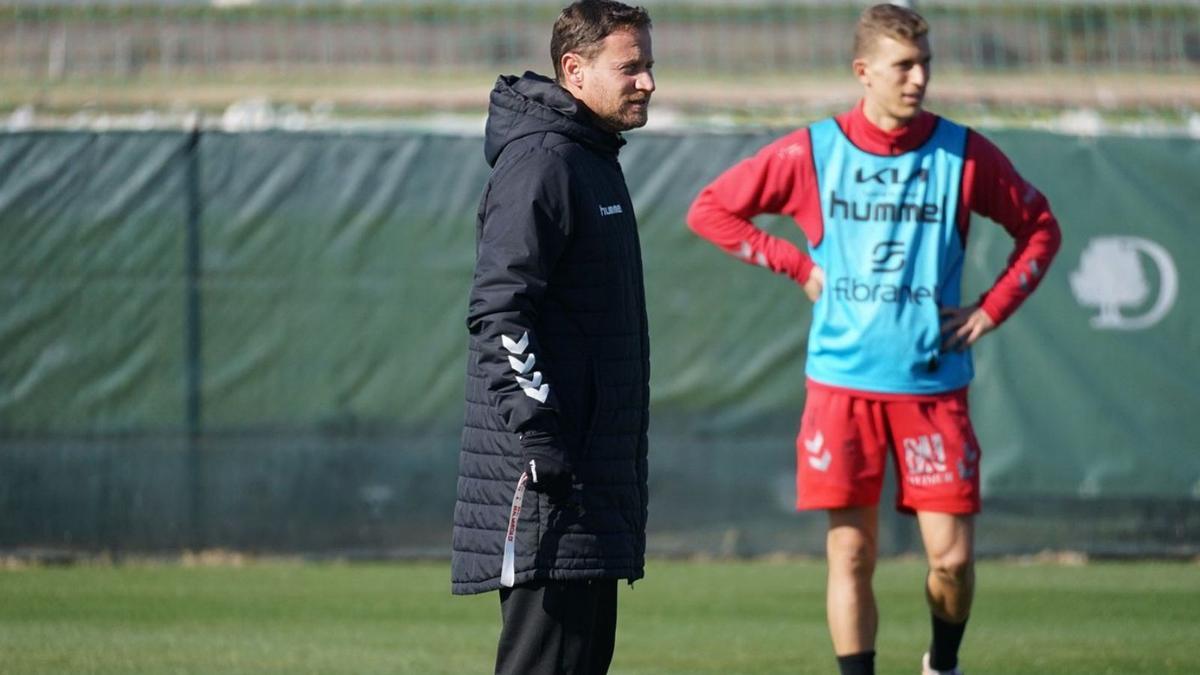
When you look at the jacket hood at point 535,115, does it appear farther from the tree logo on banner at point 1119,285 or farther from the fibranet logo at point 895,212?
the tree logo on banner at point 1119,285

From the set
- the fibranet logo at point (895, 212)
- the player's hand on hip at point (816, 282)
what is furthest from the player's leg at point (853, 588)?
the fibranet logo at point (895, 212)

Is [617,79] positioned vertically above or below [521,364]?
above

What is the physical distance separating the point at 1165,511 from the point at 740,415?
241 centimetres

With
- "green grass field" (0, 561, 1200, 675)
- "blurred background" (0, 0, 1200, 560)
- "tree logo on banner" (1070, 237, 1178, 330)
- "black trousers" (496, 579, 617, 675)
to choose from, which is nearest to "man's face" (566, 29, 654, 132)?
"black trousers" (496, 579, 617, 675)

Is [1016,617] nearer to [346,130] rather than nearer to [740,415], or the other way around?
[740,415]

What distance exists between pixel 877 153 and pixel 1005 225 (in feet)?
1.87

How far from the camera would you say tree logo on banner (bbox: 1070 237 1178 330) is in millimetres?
10375

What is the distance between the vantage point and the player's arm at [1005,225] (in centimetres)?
637

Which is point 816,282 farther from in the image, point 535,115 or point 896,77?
point 535,115

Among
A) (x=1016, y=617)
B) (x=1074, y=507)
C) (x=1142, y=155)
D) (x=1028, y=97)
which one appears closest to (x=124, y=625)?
(x=1016, y=617)

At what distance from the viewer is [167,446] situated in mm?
10312

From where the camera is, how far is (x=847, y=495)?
627cm

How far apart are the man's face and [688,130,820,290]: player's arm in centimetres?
182

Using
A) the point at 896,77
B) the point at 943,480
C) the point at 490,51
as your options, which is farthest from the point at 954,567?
the point at 490,51
